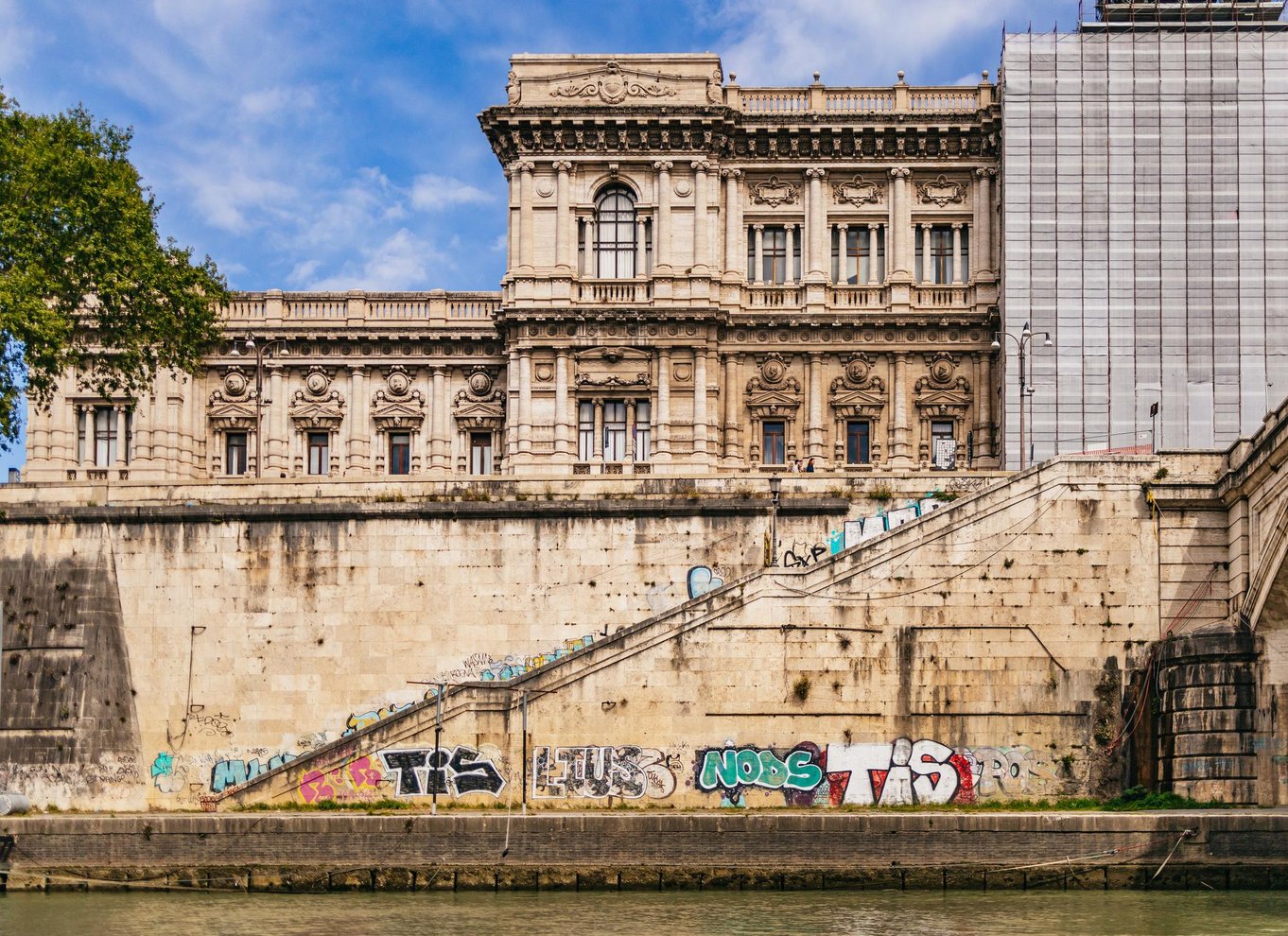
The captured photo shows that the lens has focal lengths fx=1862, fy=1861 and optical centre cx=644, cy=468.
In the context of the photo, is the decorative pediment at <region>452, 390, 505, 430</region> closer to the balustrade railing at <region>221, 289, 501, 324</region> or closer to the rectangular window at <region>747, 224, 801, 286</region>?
the balustrade railing at <region>221, 289, 501, 324</region>

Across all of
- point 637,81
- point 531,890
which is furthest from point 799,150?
point 531,890

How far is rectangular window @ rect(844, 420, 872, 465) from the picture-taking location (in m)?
58.9

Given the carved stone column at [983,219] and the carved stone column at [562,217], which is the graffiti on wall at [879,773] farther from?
the carved stone column at [983,219]

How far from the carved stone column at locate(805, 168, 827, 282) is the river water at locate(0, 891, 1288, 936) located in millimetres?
29543

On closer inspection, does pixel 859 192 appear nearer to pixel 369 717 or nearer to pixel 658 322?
pixel 658 322

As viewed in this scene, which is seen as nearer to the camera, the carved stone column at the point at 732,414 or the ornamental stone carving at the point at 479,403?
the carved stone column at the point at 732,414

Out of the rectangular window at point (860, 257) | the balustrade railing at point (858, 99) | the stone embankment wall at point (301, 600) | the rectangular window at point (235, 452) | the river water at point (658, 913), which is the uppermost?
the balustrade railing at point (858, 99)

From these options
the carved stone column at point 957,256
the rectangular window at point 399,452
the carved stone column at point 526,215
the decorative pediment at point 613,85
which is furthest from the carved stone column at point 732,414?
the rectangular window at point 399,452

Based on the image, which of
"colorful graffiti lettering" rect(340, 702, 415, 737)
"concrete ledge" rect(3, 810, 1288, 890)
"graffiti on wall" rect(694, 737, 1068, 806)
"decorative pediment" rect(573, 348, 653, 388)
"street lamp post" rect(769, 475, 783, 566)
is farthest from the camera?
"decorative pediment" rect(573, 348, 653, 388)

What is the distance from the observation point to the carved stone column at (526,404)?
57125 mm

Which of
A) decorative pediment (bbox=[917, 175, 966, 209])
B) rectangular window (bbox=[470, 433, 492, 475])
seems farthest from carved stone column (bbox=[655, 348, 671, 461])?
decorative pediment (bbox=[917, 175, 966, 209])

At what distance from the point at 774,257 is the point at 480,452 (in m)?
11.4

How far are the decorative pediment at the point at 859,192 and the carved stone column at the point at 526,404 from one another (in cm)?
1135

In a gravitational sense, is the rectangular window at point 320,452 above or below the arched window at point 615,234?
below
